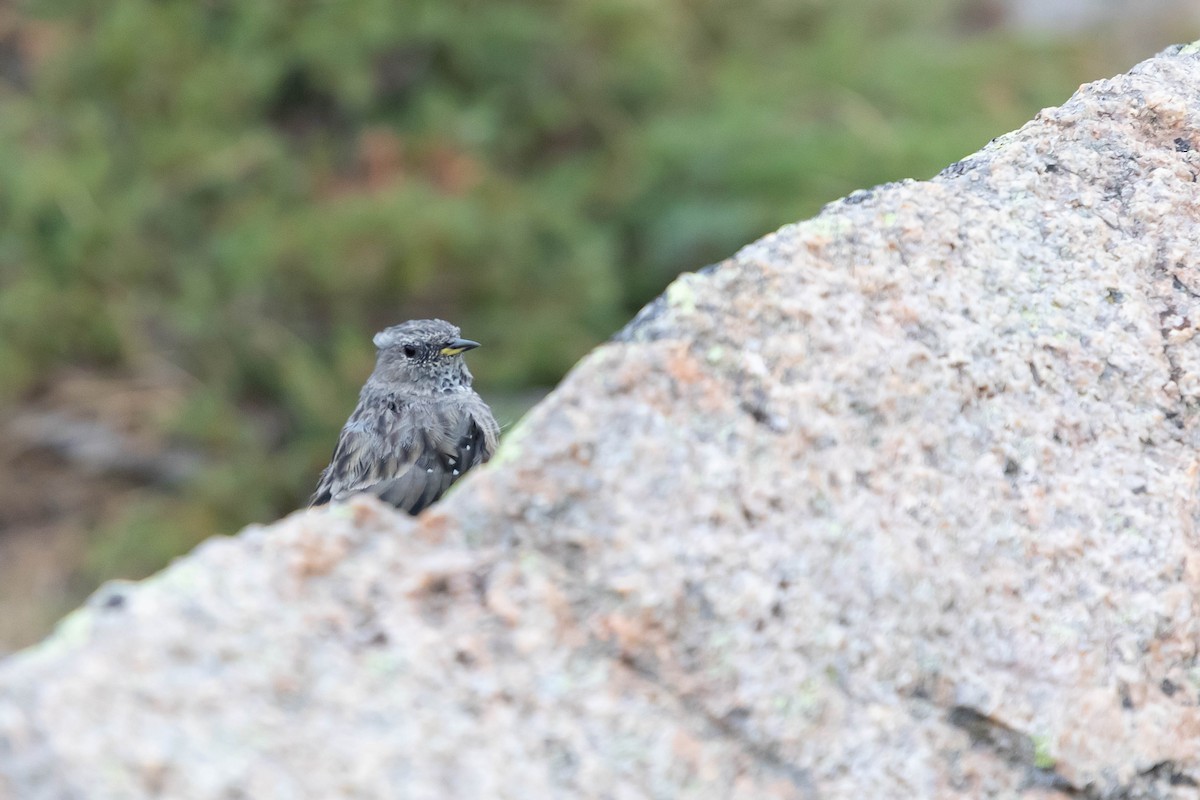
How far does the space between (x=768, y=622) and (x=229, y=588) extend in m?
0.83

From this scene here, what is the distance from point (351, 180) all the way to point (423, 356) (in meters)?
4.91

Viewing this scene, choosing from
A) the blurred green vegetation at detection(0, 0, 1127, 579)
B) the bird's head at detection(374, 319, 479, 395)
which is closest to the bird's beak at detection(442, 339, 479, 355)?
the bird's head at detection(374, 319, 479, 395)

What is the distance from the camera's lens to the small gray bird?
429 centimetres

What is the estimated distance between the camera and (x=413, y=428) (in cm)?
448

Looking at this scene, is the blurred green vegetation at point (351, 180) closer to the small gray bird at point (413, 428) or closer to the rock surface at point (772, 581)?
the small gray bird at point (413, 428)

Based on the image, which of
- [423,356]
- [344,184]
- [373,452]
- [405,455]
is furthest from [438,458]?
[344,184]

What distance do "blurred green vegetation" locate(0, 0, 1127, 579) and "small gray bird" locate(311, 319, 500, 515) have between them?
3336mm

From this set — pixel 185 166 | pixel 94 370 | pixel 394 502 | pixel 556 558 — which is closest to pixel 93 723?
pixel 556 558

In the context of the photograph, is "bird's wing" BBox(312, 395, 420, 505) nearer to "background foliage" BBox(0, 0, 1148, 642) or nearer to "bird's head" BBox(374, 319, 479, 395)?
"bird's head" BBox(374, 319, 479, 395)

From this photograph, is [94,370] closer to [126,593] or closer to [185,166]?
[185,166]

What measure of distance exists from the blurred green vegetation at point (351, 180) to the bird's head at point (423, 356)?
332 cm

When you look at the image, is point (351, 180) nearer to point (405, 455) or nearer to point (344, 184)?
point (344, 184)

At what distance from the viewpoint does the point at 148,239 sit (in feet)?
29.4

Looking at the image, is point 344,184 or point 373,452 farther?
point 344,184
